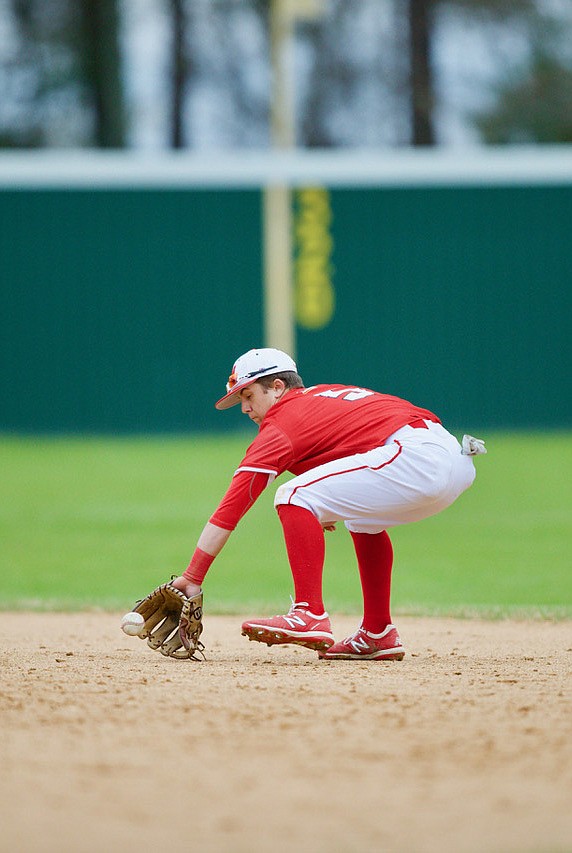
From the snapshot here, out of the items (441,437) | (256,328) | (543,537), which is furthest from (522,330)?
(441,437)

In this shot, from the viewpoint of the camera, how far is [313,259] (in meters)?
20.2

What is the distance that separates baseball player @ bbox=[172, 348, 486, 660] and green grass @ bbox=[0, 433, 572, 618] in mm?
1925

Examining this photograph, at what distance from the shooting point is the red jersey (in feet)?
16.3

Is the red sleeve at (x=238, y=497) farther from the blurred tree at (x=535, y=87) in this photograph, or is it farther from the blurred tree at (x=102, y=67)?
the blurred tree at (x=535, y=87)

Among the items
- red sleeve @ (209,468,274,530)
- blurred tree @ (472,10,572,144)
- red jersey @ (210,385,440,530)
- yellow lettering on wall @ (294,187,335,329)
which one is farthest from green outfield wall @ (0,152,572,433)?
red sleeve @ (209,468,274,530)

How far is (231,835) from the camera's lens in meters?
2.94

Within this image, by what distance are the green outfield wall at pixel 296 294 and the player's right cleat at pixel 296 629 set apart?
1495 centimetres

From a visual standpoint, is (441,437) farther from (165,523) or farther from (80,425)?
(80,425)

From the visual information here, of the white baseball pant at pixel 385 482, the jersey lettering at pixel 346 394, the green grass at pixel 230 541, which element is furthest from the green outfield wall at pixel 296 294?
the white baseball pant at pixel 385 482

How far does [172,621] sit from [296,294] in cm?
1498

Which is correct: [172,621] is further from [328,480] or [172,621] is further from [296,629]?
[328,480]

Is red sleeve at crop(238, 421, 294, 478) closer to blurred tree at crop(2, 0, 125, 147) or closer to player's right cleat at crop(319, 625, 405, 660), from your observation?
player's right cleat at crop(319, 625, 405, 660)

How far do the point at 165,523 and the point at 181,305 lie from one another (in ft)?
Answer: 28.1

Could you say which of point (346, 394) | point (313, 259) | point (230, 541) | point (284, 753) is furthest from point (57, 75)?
point (284, 753)
